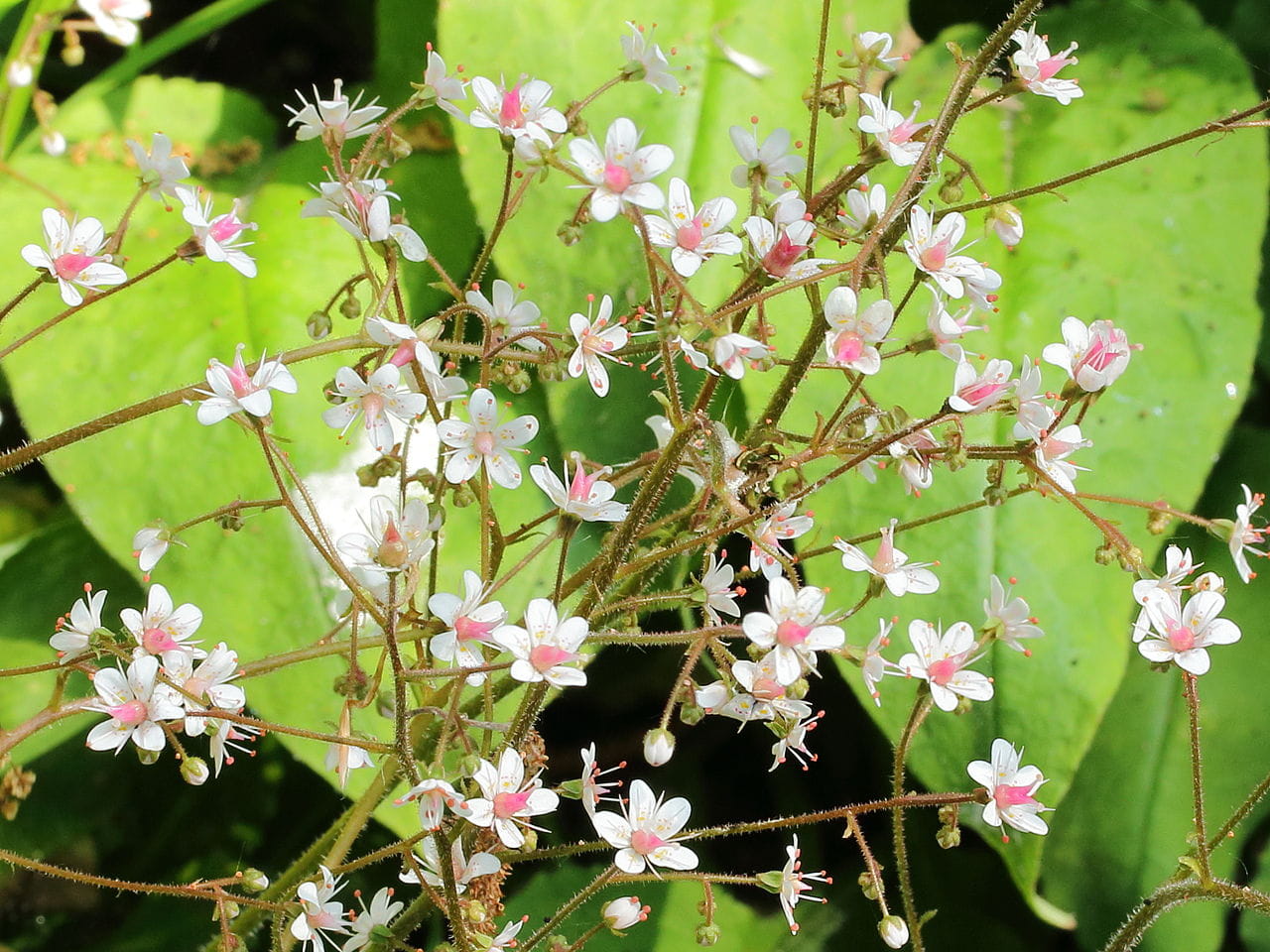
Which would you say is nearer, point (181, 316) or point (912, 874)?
point (181, 316)

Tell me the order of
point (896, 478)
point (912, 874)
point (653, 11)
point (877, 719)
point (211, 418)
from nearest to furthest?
point (211, 418), point (877, 719), point (896, 478), point (653, 11), point (912, 874)

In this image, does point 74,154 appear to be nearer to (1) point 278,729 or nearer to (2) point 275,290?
(2) point 275,290

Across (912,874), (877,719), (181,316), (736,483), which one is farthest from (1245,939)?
(181,316)

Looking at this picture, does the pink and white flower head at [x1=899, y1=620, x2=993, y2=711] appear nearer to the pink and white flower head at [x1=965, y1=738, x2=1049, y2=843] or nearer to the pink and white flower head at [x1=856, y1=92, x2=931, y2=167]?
the pink and white flower head at [x1=965, y1=738, x2=1049, y2=843]

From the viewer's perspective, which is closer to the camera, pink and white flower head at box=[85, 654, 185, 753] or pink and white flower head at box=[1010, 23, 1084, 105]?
pink and white flower head at box=[85, 654, 185, 753]

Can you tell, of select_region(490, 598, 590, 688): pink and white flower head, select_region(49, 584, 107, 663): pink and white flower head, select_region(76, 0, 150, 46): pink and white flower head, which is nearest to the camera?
select_region(490, 598, 590, 688): pink and white flower head

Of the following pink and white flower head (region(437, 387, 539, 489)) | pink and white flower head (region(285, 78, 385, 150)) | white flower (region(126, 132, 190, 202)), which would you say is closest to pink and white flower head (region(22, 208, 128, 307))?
white flower (region(126, 132, 190, 202))
